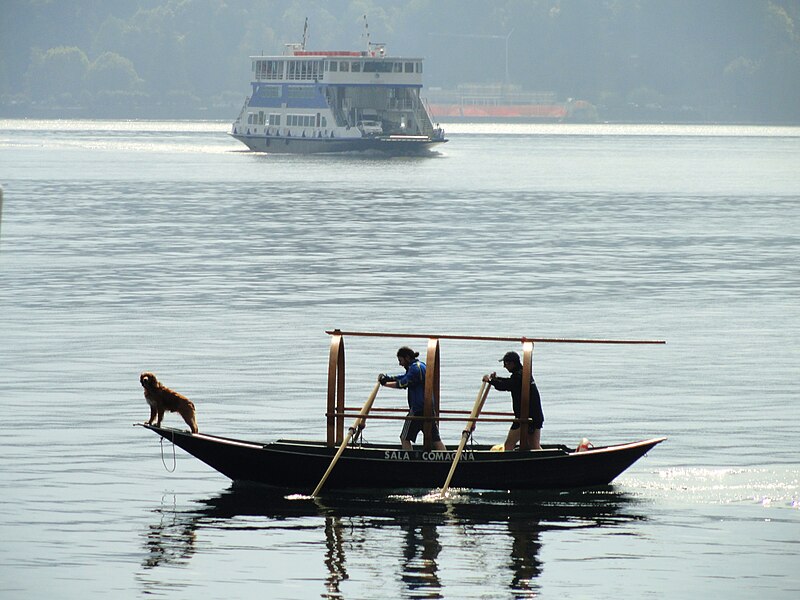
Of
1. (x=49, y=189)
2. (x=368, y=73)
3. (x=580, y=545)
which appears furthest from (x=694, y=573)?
(x=368, y=73)

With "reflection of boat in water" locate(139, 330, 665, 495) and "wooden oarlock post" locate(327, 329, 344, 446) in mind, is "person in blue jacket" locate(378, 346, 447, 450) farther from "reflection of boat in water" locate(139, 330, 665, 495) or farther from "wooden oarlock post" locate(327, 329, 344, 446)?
"wooden oarlock post" locate(327, 329, 344, 446)

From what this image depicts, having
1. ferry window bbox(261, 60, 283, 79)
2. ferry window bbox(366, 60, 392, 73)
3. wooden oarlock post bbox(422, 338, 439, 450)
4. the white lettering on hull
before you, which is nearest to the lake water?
the white lettering on hull

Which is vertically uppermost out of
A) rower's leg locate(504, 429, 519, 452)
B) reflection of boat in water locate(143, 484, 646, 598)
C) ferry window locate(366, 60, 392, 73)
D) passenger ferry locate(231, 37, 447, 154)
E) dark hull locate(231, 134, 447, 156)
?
ferry window locate(366, 60, 392, 73)

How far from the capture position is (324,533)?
2544 cm

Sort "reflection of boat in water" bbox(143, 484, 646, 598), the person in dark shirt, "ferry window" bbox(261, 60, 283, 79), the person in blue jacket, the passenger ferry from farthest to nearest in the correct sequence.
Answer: "ferry window" bbox(261, 60, 283, 79), the passenger ferry, the person in dark shirt, the person in blue jacket, "reflection of boat in water" bbox(143, 484, 646, 598)

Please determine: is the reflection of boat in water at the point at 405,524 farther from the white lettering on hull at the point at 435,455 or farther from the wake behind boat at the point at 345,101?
the wake behind boat at the point at 345,101

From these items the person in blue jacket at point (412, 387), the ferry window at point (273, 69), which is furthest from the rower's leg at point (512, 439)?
the ferry window at point (273, 69)

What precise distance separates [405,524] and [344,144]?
158m

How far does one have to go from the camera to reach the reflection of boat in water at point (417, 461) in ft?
88.8

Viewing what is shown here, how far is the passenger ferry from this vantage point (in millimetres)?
173500

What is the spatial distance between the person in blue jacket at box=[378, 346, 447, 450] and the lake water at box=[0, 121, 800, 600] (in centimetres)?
95

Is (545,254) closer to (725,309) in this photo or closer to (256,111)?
(725,309)

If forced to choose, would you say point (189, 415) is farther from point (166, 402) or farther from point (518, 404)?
point (518, 404)

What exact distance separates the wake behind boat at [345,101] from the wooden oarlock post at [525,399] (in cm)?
14540
